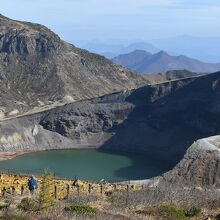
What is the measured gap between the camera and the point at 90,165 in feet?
231

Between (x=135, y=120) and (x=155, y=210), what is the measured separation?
233ft

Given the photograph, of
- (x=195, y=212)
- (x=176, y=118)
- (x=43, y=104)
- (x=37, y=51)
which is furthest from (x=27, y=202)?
(x=37, y=51)

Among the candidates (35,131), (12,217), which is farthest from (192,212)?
(35,131)

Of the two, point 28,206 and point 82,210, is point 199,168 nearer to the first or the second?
Answer: point 28,206

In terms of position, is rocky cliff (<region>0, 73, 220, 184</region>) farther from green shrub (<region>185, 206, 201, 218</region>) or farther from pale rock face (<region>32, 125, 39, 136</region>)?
green shrub (<region>185, 206, 201, 218</region>)

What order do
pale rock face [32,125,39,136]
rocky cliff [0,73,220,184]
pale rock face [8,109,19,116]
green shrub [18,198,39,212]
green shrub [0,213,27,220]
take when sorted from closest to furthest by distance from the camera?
green shrub [0,213,27,220] < green shrub [18,198,39,212] < rocky cliff [0,73,220,184] < pale rock face [32,125,39,136] < pale rock face [8,109,19,116]

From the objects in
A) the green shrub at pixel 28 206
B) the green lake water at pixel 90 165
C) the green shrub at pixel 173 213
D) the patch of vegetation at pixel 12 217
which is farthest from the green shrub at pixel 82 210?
the green lake water at pixel 90 165

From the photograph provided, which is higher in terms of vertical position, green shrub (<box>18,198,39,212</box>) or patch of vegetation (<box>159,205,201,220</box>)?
green shrub (<box>18,198,39,212</box>)

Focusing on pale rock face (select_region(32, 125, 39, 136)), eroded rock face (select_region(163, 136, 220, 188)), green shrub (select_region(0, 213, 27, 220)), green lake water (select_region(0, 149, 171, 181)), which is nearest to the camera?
green shrub (select_region(0, 213, 27, 220))

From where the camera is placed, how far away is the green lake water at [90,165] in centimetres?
6359

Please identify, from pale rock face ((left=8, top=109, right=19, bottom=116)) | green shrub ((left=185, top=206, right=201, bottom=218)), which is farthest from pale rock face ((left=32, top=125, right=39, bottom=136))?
green shrub ((left=185, top=206, right=201, bottom=218))

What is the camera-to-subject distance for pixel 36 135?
86312mm

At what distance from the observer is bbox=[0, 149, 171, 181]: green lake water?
63.6m

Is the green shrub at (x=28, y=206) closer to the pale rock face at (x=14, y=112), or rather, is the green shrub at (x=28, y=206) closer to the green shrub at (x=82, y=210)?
the green shrub at (x=82, y=210)
